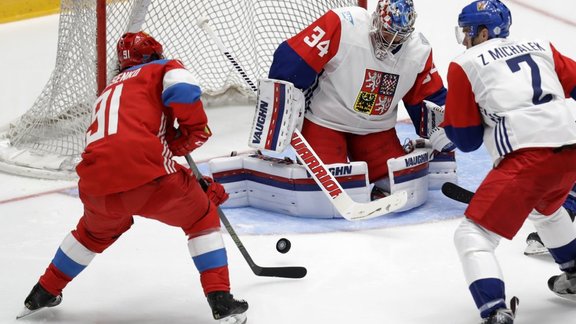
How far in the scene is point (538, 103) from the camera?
3.54m

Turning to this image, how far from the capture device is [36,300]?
3.66 m

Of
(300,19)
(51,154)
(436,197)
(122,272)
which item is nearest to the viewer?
(122,272)

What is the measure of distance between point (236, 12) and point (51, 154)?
1208 mm

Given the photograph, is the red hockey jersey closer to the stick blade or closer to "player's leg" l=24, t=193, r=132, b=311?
"player's leg" l=24, t=193, r=132, b=311

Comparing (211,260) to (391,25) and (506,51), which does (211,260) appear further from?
(391,25)

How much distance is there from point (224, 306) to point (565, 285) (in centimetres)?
100

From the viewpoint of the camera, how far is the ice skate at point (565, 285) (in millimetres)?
3676

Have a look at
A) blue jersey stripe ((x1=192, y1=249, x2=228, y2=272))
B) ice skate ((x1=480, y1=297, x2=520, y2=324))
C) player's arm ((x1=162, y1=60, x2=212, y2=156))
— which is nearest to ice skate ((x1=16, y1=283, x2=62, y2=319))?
blue jersey stripe ((x1=192, y1=249, x2=228, y2=272))

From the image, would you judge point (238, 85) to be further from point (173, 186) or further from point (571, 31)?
point (173, 186)

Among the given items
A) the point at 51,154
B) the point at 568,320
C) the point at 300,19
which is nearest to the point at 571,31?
the point at 300,19

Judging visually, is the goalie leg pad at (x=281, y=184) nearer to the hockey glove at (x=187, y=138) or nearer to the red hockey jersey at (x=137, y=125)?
the hockey glove at (x=187, y=138)

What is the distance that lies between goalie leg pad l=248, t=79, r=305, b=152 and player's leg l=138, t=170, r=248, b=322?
96cm

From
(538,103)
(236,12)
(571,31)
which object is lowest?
(571,31)

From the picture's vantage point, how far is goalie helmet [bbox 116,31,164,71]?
3.64 m
